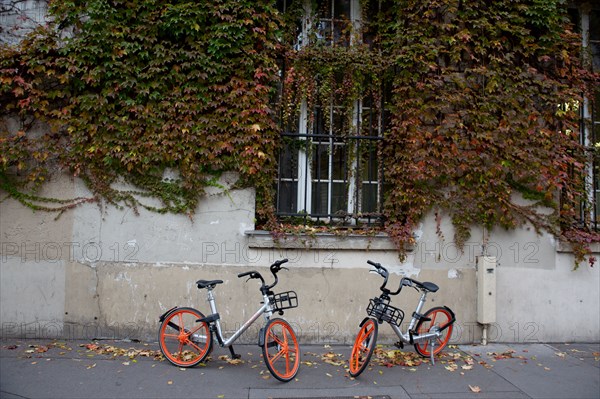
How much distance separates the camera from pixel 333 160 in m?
6.24

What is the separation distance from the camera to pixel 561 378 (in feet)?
15.7

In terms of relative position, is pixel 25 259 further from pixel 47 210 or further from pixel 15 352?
pixel 15 352

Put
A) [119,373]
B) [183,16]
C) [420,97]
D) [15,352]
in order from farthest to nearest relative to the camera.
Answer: [420,97], [183,16], [15,352], [119,373]

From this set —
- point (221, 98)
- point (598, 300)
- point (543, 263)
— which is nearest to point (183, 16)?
point (221, 98)

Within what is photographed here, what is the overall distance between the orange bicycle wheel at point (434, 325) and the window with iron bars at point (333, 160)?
148 centimetres

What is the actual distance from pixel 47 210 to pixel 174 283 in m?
1.87

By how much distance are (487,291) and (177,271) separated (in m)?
4.02

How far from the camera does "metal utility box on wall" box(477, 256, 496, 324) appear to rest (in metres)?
5.75

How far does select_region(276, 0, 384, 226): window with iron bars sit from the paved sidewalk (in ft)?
6.27

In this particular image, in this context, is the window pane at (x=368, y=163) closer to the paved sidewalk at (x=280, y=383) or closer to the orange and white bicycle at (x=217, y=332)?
the orange and white bicycle at (x=217, y=332)

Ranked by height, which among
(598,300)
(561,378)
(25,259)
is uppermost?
(25,259)

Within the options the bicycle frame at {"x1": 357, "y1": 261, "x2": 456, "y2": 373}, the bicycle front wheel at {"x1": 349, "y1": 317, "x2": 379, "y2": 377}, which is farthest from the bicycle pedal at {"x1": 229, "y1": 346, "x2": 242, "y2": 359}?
the bicycle frame at {"x1": 357, "y1": 261, "x2": 456, "y2": 373}

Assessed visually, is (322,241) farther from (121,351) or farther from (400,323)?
(121,351)

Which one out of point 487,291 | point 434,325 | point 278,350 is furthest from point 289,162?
point 487,291
